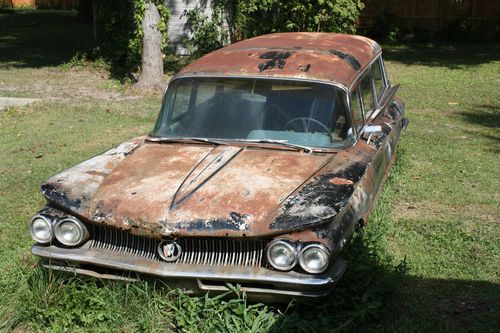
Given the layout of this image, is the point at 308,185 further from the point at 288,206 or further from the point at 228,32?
the point at 228,32

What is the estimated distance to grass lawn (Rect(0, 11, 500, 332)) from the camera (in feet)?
13.5

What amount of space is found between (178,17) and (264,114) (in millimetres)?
12873

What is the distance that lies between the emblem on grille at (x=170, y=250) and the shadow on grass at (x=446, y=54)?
1320cm

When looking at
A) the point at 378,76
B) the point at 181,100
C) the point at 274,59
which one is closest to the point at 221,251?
the point at 181,100

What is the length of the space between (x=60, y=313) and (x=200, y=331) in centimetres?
98

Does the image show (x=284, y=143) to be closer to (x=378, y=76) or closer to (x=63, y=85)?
(x=378, y=76)

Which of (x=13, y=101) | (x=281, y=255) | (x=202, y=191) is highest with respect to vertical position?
(x=202, y=191)

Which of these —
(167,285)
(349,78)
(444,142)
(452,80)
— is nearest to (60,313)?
(167,285)

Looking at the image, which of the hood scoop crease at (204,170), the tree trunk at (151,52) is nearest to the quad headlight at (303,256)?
the hood scoop crease at (204,170)

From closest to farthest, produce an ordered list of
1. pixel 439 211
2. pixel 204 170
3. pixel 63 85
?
pixel 204 170, pixel 439 211, pixel 63 85

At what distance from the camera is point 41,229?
4.29 metres

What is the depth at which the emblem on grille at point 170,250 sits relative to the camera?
13.0 ft

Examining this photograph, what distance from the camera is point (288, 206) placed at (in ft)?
13.1

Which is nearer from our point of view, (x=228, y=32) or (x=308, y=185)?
(x=308, y=185)
